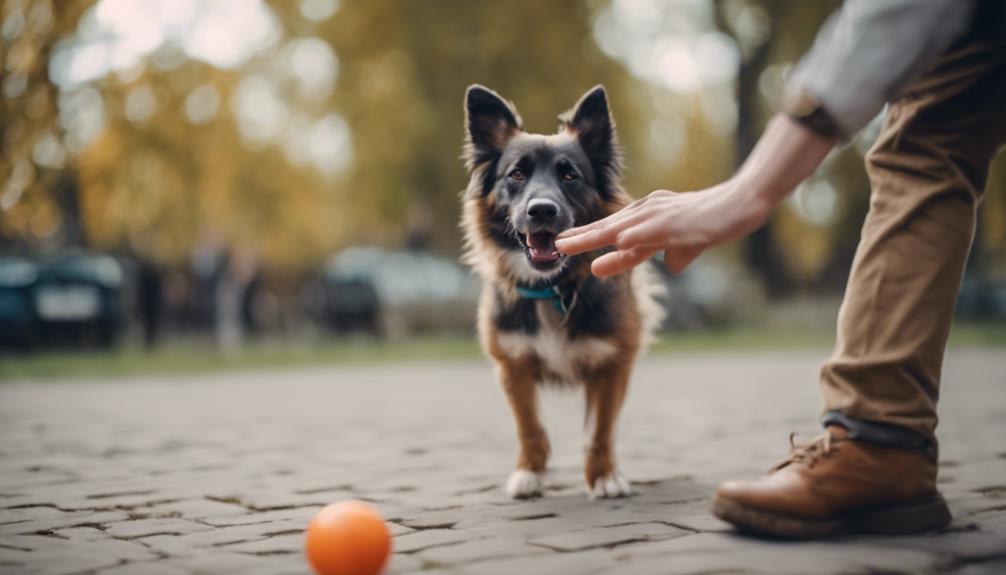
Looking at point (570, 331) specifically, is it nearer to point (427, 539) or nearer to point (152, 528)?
point (427, 539)

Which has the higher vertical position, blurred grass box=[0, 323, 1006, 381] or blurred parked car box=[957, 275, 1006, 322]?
blurred parked car box=[957, 275, 1006, 322]

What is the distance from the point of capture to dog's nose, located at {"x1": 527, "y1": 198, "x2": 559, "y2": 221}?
14.4 ft

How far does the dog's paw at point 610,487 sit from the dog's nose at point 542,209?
1165 millimetres

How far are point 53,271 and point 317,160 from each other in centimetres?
2289

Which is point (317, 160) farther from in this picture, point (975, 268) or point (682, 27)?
point (975, 268)

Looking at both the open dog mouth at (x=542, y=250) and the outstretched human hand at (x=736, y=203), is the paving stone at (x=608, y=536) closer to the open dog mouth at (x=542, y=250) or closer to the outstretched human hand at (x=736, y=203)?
the outstretched human hand at (x=736, y=203)

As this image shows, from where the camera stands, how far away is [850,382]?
3.02 m

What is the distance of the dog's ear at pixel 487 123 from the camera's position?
4.91 metres

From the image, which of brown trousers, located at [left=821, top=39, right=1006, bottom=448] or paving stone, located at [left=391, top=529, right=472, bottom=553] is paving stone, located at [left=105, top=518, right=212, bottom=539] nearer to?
paving stone, located at [left=391, top=529, right=472, bottom=553]

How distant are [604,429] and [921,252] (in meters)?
1.88

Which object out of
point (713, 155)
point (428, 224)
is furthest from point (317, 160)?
point (713, 155)

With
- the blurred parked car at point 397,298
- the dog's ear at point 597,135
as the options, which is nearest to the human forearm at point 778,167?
the dog's ear at point 597,135

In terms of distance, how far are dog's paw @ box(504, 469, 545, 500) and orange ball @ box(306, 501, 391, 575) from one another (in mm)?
1475

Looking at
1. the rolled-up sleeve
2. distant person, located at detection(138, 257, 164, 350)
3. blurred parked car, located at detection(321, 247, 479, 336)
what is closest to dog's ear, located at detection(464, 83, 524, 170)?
the rolled-up sleeve
